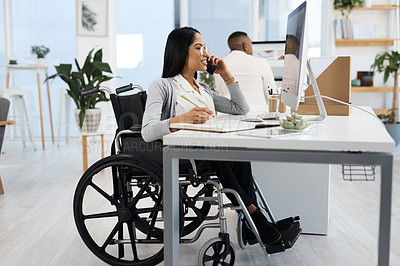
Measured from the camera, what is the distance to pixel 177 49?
2.08 meters

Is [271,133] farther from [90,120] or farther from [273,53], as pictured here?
[273,53]

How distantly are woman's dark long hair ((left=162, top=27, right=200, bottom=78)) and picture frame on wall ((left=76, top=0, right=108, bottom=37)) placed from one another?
4.23 meters

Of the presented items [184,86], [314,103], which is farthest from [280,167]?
[184,86]

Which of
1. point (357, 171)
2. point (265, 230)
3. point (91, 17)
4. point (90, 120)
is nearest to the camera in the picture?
point (265, 230)

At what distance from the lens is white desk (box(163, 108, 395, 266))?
51.9 inches

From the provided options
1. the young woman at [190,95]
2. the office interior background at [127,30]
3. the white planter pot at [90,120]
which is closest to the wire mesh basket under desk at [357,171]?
the young woman at [190,95]

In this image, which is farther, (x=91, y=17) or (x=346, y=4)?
(x=91, y=17)

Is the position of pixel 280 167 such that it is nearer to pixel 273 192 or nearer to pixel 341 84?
pixel 273 192

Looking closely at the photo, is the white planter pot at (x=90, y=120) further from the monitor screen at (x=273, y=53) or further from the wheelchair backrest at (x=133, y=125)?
the wheelchair backrest at (x=133, y=125)

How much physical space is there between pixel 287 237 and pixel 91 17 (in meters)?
4.82

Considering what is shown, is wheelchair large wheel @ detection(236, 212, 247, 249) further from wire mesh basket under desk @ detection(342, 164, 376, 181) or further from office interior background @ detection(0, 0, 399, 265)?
office interior background @ detection(0, 0, 399, 265)

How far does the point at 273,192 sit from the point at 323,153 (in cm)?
113

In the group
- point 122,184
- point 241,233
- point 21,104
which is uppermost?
point 21,104

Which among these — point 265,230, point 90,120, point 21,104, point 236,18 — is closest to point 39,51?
point 21,104
